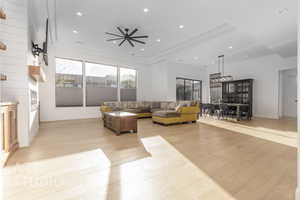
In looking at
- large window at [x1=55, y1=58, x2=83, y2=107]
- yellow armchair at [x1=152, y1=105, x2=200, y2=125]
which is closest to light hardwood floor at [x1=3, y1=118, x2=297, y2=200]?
yellow armchair at [x1=152, y1=105, x2=200, y2=125]

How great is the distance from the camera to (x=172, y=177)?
5.87 feet

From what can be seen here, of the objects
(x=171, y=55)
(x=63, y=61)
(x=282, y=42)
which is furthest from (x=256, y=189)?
(x=63, y=61)

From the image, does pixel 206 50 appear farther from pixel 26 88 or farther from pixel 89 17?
pixel 26 88

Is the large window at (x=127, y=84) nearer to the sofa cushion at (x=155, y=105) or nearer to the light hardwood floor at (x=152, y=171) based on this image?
the sofa cushion at (x=155, y=105)

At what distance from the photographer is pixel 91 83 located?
707 cm

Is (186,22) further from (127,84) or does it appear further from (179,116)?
(127,84)

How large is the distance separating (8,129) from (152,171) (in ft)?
8.28

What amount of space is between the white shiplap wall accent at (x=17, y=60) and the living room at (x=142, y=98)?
0.02 metres

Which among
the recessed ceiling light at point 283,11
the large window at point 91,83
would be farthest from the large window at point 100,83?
the recessed ceiling light at point 283,11

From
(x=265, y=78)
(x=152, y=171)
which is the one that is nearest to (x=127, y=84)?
(x=152, y=171)

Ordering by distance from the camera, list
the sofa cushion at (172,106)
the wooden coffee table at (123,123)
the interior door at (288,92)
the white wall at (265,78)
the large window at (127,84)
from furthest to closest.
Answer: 1. the large window at (127,84)
2. the interior door at (288,92)
3. the white wall at (265,78)
4. the sofa cushion at (172,106)
5. the wooden coffee table at (123,123)

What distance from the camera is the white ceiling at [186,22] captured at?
11.2ft

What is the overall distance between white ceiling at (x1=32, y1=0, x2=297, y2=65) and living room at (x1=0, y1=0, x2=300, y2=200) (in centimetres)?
4

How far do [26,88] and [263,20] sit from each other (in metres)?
5.94
